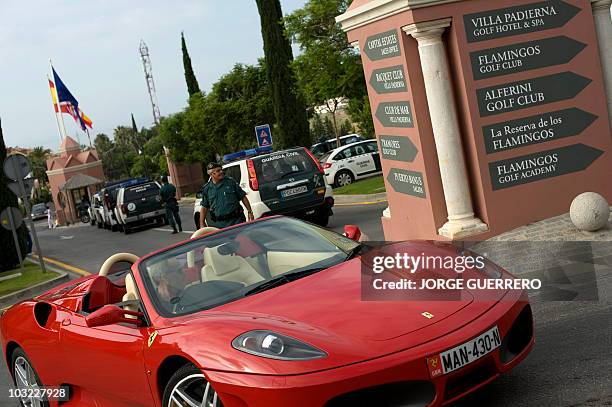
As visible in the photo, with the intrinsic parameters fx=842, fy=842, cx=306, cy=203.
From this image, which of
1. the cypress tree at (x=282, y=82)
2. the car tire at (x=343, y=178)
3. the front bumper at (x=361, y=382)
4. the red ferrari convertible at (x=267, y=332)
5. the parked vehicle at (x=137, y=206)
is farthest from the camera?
the cypress tree at (x=282, y=82)

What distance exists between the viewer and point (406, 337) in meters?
4.34

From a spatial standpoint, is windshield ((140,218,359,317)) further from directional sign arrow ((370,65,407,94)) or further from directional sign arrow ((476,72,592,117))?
directional sign arrow ((370,65,407,94))

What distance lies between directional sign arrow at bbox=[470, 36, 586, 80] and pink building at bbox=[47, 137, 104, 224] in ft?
189

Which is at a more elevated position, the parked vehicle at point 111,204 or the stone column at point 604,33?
the stone column at point 604,33

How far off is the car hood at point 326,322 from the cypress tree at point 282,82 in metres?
32.3

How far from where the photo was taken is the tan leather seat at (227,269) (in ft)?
18.3

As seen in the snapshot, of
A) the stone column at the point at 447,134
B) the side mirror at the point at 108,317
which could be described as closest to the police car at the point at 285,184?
the stone column at the point at 447,134

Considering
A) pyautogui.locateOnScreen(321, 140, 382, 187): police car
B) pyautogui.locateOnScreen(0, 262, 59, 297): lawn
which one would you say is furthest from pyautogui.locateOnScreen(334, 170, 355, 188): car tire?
pyautogui.locateOnScreen(0, 262, 59, 297): lawn

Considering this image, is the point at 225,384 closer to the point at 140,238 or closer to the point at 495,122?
the point at 495,122

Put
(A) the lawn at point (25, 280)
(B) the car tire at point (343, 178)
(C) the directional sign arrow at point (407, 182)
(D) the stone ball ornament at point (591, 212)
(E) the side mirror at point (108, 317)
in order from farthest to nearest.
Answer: (B) the car tire at point (343, 178)
(A) the lawn at point (25, 280)
(C) the directional sign arrow at point (407, 182)
(D) the stone ball ornament at point (591, 212)
(E) the side mirror at point (108, 317)

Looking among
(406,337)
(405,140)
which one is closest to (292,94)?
(405,140)

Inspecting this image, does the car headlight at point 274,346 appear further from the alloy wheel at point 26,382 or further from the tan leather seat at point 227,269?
the alloy wheel at point 26,382

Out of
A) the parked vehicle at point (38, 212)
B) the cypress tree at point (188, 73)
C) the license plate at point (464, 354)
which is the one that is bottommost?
the parked vehicle at point (38, 212)

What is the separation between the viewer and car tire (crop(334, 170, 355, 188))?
31203 mm
